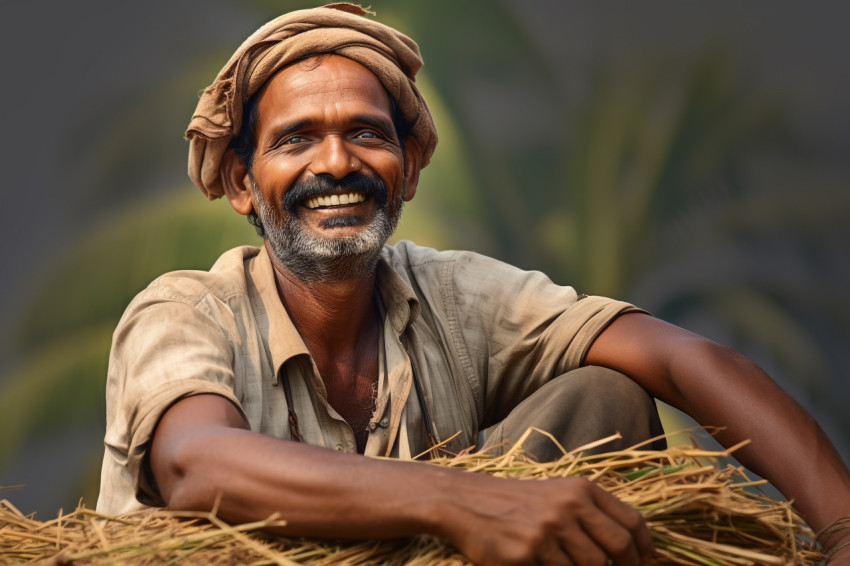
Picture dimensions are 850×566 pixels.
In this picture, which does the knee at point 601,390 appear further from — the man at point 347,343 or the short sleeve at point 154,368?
the short sleeve at point 154,368

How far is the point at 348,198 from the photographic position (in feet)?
10.8

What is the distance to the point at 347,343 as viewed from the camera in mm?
3400

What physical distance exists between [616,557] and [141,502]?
132 cm

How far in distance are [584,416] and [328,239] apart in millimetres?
1005

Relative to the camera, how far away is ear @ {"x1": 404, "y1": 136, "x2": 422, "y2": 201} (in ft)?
12.3

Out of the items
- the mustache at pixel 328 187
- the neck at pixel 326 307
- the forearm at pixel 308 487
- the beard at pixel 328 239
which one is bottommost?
the forearm at pixel 308 487

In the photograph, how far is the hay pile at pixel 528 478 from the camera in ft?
6.73

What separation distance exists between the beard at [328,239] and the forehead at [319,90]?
0.23m

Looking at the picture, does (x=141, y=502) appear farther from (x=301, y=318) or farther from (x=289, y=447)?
(x=301, y=318)

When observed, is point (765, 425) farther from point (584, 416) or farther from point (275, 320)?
point (275, 320)

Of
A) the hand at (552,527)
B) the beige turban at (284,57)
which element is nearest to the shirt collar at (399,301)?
the beige turban at (284,57)

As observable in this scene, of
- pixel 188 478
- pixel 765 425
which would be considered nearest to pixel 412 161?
pixel 765 425

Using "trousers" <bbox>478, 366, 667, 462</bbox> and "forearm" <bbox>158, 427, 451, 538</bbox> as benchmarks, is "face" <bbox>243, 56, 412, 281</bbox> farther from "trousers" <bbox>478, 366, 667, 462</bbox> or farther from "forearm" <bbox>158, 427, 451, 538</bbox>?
"forearm" <bbox>158, 427, 451, 538</bbox>

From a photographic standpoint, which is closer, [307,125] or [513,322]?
[307,125]
